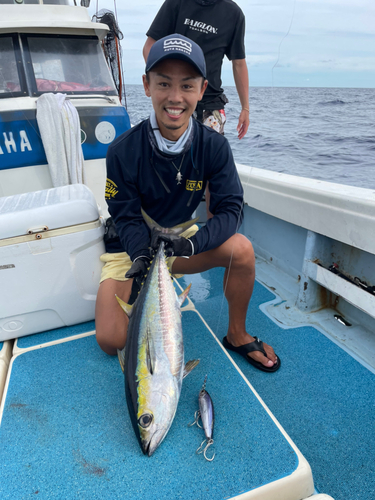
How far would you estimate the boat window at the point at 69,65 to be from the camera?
10.9ft

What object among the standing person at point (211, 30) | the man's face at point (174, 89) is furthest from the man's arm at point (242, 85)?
the man's face at point (174, 89)

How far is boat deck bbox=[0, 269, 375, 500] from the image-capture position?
1.17m

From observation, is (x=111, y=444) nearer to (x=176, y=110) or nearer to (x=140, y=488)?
(x=140, y=488)

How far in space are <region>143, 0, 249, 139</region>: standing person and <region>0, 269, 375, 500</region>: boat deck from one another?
212 centimetres

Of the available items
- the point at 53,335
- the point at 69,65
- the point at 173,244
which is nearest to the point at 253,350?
the point at 173,244

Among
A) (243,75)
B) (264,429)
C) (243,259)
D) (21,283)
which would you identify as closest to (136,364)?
(264,429)

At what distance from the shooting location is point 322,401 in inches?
67.9

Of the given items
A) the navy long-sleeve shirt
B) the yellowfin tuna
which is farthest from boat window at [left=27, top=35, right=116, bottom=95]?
the yellowfin tuna

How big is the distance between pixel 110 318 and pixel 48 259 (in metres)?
0.49

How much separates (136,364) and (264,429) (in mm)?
578

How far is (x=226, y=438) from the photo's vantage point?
132 centimetres

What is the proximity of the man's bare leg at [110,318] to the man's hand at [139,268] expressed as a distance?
1.04 feet

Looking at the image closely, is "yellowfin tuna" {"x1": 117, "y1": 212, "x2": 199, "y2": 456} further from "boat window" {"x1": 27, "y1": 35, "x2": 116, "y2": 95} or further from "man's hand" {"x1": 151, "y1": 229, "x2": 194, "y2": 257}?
"boat window" {"x1": 27, "y1": 35, "x2": 116, "y2": 95}

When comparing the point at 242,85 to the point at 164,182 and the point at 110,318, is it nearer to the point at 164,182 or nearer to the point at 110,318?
the point at 164,182
